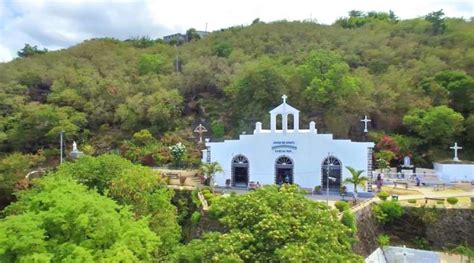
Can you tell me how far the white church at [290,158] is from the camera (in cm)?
2709

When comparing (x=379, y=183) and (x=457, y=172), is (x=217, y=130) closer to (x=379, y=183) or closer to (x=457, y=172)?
(x=379, y=183)

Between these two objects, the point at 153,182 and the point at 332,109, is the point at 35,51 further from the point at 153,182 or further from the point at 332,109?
the point at 153,182

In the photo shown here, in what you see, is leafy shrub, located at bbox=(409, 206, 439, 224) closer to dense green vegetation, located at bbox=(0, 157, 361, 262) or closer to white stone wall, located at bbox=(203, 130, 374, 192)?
white stone wall, located at bbox=(203, 130, 374, 192)

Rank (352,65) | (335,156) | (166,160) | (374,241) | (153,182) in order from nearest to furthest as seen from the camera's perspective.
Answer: (153,182) < (374,241) < (335,156) < (166,160) < (352,65)

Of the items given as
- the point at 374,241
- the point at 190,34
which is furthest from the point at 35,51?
the point at 374,241

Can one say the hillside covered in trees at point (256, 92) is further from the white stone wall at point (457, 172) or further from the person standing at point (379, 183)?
the person standing at point (379, 183)

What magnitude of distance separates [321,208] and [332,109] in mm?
23792

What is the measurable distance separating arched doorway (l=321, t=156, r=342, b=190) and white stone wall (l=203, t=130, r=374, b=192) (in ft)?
0.73

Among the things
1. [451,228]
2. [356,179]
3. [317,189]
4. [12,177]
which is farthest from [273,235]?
[12,177]

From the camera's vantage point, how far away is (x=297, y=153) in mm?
27781

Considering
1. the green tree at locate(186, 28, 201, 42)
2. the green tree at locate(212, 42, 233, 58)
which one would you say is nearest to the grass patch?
the green tree at locate(212, 42, 233, 58)

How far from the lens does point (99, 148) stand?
43344mm

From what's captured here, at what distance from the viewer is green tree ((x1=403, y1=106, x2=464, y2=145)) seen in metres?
34.1

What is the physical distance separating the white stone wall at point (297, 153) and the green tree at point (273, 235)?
12.6 metres
